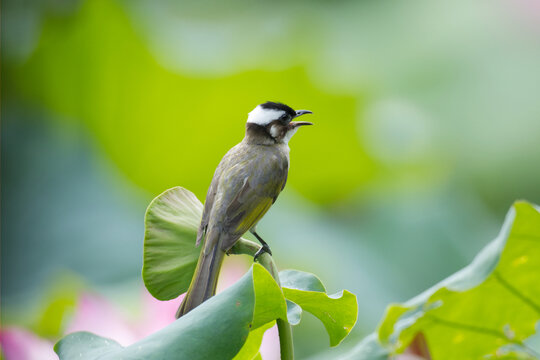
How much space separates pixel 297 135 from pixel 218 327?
76.6 inches

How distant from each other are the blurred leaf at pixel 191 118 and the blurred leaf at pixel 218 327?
1.95 metres

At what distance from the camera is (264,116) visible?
1144 mm

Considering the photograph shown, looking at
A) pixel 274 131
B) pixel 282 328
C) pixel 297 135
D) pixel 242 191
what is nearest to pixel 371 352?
pixel 282 328

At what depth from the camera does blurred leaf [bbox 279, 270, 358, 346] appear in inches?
30.3

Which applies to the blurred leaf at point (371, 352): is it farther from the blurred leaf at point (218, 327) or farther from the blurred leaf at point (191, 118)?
the blurred leaf at point (191, 118)

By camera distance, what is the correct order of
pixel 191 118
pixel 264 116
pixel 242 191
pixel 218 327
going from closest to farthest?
pixel 218 327 < pixel 242 191 < pixel 264 116 < pixel 191 118

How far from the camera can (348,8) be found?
4258mm

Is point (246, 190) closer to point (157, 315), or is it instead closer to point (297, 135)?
point (157, 315)

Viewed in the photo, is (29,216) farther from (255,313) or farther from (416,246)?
(255,313)

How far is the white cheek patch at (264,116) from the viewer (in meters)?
1.15

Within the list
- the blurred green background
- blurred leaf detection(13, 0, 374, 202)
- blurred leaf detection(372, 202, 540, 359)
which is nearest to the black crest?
blurred leaf detection(372, 202, 540, 359)

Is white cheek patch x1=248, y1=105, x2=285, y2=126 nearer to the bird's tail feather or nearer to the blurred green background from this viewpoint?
the bird's tail feather

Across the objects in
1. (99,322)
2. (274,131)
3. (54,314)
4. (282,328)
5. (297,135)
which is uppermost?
(274,131)

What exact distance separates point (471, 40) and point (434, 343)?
3.07 m
